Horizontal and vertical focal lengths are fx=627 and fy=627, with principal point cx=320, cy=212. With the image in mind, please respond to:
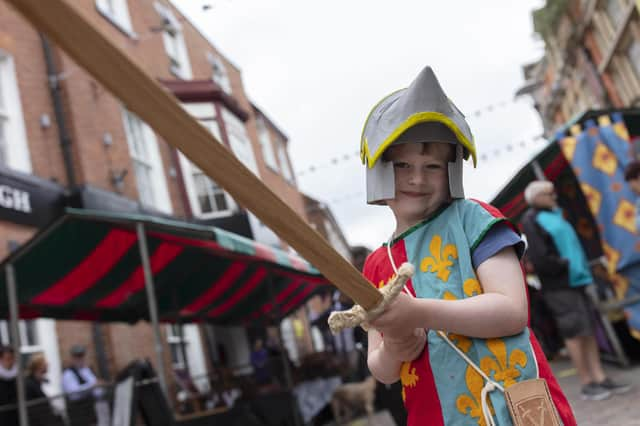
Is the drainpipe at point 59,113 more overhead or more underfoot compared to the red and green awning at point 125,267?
more overhead

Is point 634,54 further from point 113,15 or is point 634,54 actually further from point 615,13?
point 113,15

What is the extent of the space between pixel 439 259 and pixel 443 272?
0.03m

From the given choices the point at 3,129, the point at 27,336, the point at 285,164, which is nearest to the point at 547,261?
the point at 27,336

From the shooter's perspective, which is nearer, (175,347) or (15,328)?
(15,328)

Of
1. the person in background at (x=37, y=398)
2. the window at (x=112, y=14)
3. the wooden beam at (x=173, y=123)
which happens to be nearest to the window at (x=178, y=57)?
the person in background at (x=37, y=398)

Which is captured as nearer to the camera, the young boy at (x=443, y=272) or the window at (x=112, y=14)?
the young boy at (x=443, y=272)

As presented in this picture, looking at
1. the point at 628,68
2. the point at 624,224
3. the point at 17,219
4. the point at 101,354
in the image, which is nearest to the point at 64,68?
the point at 17,219

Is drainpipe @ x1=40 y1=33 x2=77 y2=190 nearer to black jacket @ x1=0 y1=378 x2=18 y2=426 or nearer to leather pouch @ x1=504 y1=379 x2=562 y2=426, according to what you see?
black jacket @ x1=0 y1=378 x2=18 y2=426

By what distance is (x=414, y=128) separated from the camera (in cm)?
146

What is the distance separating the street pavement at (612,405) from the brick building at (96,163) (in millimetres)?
3825

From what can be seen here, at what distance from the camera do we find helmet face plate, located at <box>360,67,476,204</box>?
1.42 meters

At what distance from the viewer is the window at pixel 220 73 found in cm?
1498

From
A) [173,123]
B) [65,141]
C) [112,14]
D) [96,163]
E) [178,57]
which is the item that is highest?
[178,57]

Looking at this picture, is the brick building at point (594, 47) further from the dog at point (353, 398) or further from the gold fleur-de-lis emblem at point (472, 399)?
the gold fleur-de-lis emblem at point (472, 399)
